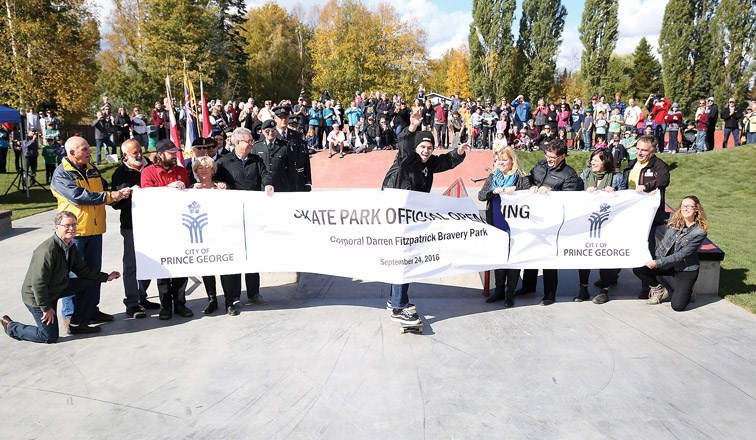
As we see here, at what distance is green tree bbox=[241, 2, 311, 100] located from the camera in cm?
6019

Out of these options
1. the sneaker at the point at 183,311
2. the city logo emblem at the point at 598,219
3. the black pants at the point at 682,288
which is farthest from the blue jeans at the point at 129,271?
the black pants at the point at 682,288

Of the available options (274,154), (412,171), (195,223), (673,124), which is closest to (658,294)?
(412,171)

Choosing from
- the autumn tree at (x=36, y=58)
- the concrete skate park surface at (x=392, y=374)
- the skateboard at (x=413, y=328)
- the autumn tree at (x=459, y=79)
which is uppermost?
the autumn tree at (x=459, y=79)

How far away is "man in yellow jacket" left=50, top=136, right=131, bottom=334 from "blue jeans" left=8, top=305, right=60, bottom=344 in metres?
0.24

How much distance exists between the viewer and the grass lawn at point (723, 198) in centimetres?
787

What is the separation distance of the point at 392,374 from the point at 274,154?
144 inches

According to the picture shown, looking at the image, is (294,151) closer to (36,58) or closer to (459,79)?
(36,58)

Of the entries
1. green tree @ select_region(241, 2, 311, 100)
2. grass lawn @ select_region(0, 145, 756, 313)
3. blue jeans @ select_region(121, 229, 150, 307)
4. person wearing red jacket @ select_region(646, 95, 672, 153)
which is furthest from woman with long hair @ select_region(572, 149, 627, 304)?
green tree @ select_region(241, 2, 311, 100)

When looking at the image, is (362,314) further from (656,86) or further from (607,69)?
(656,86)

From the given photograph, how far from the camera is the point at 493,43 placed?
158 ft

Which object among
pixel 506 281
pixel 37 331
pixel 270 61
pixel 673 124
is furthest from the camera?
pixel 270 61

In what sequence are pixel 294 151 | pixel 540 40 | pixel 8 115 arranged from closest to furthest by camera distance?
pixel 294 151 → pixel 8 115 → pixel 540 40

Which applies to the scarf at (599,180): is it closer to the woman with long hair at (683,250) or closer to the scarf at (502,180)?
the woman with long hair at (683,250)

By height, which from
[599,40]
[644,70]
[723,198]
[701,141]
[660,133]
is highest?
[644,70]
